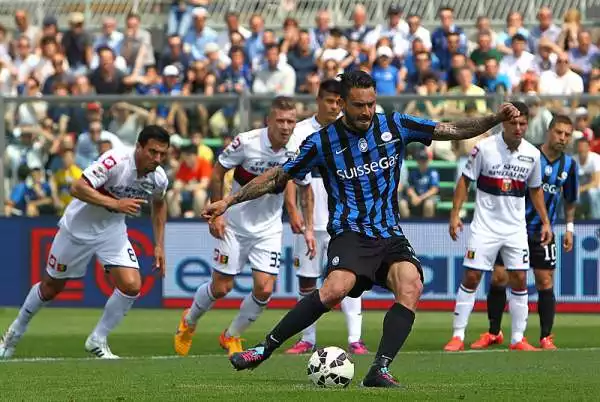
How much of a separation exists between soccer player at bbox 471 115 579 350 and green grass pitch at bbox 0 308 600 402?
1.56ft

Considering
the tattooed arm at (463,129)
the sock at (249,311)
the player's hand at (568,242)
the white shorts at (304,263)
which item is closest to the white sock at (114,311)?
the sock at (249,311)

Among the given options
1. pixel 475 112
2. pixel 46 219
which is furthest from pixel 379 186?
pixel 46 219

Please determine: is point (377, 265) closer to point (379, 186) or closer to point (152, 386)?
point (379, 186)

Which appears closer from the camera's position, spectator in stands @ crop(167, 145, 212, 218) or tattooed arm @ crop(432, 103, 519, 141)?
tattooed arm @ crop(432, 103, 519, 141)

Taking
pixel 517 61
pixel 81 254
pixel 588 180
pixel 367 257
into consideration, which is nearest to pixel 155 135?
pixel 81 254

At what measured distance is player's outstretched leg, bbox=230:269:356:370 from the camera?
32.0ft

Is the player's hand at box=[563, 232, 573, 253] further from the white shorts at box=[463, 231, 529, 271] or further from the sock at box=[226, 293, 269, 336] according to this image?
the sock at box=[226, 293, 269, 336]

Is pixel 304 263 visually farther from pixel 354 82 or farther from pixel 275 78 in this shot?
pixel 275 78

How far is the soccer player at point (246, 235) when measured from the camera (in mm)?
13734

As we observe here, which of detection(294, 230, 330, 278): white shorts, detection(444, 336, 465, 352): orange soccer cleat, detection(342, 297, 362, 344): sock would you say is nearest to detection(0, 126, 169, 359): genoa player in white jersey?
detection(294, 230, 330, 278): white shorts

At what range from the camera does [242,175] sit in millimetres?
13836

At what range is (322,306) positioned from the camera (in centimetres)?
977

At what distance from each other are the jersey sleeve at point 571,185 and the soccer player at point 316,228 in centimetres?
263

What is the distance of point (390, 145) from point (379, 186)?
30cm
